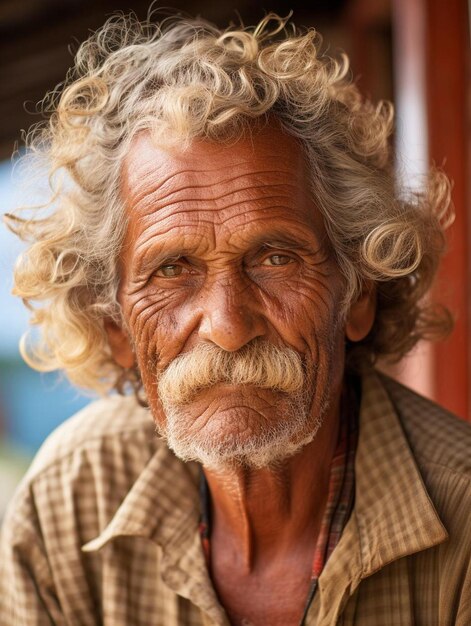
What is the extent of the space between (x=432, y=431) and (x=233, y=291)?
2.42 ft

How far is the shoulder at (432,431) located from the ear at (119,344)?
2.58 ft

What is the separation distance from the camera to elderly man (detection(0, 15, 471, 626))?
210 centimetres

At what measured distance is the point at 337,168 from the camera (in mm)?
2328

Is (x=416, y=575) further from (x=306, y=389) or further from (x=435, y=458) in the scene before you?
(x=306, y=389)

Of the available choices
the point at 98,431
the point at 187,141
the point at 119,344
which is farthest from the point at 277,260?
the point at 98,431

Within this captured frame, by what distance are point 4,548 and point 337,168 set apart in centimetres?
151

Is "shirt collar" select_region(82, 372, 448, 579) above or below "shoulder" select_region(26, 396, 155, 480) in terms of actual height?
below

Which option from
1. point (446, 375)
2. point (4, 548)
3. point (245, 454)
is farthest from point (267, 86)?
point (446, 375)

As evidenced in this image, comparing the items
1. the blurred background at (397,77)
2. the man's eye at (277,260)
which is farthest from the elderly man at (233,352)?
the blurred background at (397,77)

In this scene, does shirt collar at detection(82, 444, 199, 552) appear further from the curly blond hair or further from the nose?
the nose

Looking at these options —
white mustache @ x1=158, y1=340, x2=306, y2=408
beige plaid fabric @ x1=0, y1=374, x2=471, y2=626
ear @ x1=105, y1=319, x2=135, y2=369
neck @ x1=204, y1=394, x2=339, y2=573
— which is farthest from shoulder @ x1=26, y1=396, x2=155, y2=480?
white mustache @ x1=158, y1=340, x2=306, y2=408

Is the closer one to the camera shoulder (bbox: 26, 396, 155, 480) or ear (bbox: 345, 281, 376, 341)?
ear (bbox: 345, 281, 376, 341)

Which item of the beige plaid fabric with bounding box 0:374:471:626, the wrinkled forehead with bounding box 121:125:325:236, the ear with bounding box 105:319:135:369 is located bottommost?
the beige plaid fabric with bounding box 0:374:471:626

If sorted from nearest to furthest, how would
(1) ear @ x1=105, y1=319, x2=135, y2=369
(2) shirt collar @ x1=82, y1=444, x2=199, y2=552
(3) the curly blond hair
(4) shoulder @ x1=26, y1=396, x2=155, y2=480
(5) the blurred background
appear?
(3) the curly blond hair, (2) shirt collar @ x1=82, y1=444, x2=199, y2=552, (1) ear @ x1=105, y1=319, x2=135, y2=369, (4) shoulder @ x1=26, y1=396, x2=155, y2=480, (5) the blurred background
